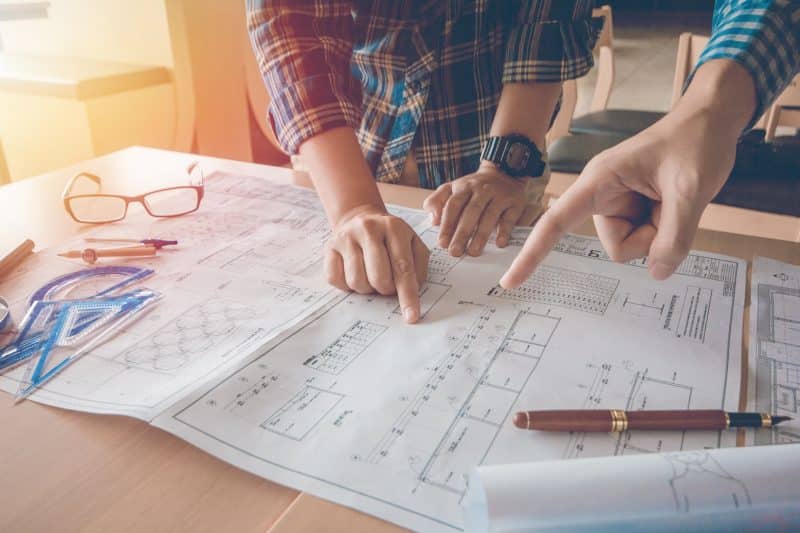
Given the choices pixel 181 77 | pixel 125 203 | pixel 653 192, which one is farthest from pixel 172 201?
pixel 181 77

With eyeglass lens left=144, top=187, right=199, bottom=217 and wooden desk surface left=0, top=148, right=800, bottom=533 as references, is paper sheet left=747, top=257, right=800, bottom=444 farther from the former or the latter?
eyeglass lens left=144, top=187, right=199, bottom=217

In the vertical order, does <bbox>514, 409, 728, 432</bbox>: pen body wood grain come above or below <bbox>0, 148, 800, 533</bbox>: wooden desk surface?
above

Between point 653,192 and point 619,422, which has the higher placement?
point 653,192

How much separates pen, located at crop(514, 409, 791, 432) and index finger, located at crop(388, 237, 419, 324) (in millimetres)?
156

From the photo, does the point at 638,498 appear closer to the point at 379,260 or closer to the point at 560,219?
the point at 560,219

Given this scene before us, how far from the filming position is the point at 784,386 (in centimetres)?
39

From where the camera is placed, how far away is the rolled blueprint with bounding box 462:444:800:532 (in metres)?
0.26

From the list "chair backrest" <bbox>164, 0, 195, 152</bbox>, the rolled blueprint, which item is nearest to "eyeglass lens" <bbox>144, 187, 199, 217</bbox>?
the rolled blueprint

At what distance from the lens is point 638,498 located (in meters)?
0.26

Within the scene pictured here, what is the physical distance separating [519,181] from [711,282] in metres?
0.27

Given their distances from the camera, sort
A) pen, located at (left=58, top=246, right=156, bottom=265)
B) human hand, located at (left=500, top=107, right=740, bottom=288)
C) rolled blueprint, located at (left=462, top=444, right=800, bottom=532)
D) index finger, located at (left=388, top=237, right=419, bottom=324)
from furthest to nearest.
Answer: pen, located at (left=58, top=246, right=156, bottom=265), index finger, located at (left=388, top=237, right=419, bottom=324), human hand, located at (left=500, top=107, right=740, bottom=288), rolled blueprint, located at (left=462, top=444, right=800, bottom=532)

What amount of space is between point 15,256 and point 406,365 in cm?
43

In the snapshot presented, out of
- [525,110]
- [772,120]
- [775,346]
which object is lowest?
[772,120]

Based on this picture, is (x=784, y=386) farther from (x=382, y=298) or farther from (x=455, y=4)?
(x=455, y=4)
